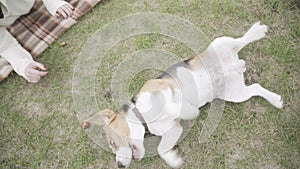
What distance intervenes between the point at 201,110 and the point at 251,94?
0.99 ft

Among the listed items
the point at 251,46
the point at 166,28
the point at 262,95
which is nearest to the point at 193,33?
the point at 166,28

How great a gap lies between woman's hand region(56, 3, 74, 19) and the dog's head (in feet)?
2.94

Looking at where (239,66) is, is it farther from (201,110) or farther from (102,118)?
(102,118)

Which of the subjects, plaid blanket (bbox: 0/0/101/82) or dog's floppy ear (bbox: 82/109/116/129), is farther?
plaid blanket (bbox: 0/0/101/82)

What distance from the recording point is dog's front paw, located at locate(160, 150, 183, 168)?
2.13 m

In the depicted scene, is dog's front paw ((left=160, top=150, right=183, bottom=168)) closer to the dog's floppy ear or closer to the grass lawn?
the grass lawn

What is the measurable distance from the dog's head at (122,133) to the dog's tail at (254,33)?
831 millimetres

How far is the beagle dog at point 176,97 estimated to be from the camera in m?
1.93

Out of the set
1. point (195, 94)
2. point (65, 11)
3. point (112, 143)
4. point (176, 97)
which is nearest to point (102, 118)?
point (112, 143)

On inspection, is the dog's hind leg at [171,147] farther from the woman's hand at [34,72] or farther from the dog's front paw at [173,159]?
the woman's hand at [34,72]

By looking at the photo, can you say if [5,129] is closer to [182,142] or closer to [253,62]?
[182,142]

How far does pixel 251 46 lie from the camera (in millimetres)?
2316

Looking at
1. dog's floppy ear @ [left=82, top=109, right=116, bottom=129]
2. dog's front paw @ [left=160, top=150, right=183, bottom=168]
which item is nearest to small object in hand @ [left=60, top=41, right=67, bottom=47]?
dog's floppy ear @ [left=82, top=109, right=116, bottom=129]

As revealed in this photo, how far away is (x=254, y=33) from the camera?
223 cm
